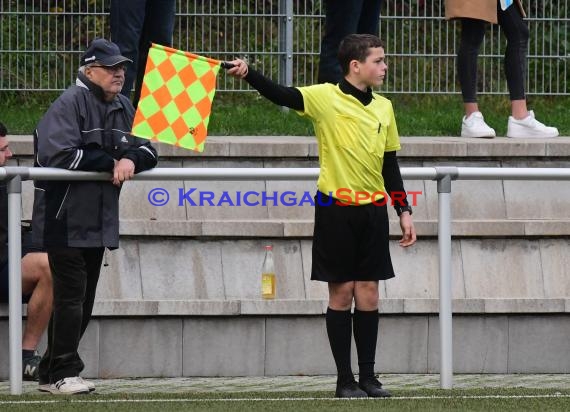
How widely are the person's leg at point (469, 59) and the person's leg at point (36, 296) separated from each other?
4.01 m

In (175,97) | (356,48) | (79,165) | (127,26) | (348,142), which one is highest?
(127,26)

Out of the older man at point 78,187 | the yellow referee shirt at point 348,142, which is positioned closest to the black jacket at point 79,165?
the older man at point 78,187

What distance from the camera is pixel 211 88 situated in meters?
8.55

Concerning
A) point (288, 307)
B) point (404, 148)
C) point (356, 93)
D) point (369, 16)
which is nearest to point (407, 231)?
point (356, 93)

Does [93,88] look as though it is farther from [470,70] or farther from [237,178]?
[470,70]

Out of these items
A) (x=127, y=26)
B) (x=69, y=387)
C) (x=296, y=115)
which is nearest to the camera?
(x=69, y=387)

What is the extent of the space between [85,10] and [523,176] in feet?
20.1

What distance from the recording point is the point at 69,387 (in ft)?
28.3

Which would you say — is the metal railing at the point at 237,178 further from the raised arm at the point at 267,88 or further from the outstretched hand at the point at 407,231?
the raised arm at the point at 267,88

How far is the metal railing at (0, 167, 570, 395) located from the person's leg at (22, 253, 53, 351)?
95 centimetres

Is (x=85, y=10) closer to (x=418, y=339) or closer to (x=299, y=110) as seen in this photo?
(x=418, y=339)

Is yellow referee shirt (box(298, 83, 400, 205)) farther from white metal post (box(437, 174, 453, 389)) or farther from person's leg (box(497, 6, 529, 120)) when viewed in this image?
person's leg (box(497, 6, 529, 120))

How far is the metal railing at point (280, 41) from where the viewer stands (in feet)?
45.5

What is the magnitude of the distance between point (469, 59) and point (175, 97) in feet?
13.9
